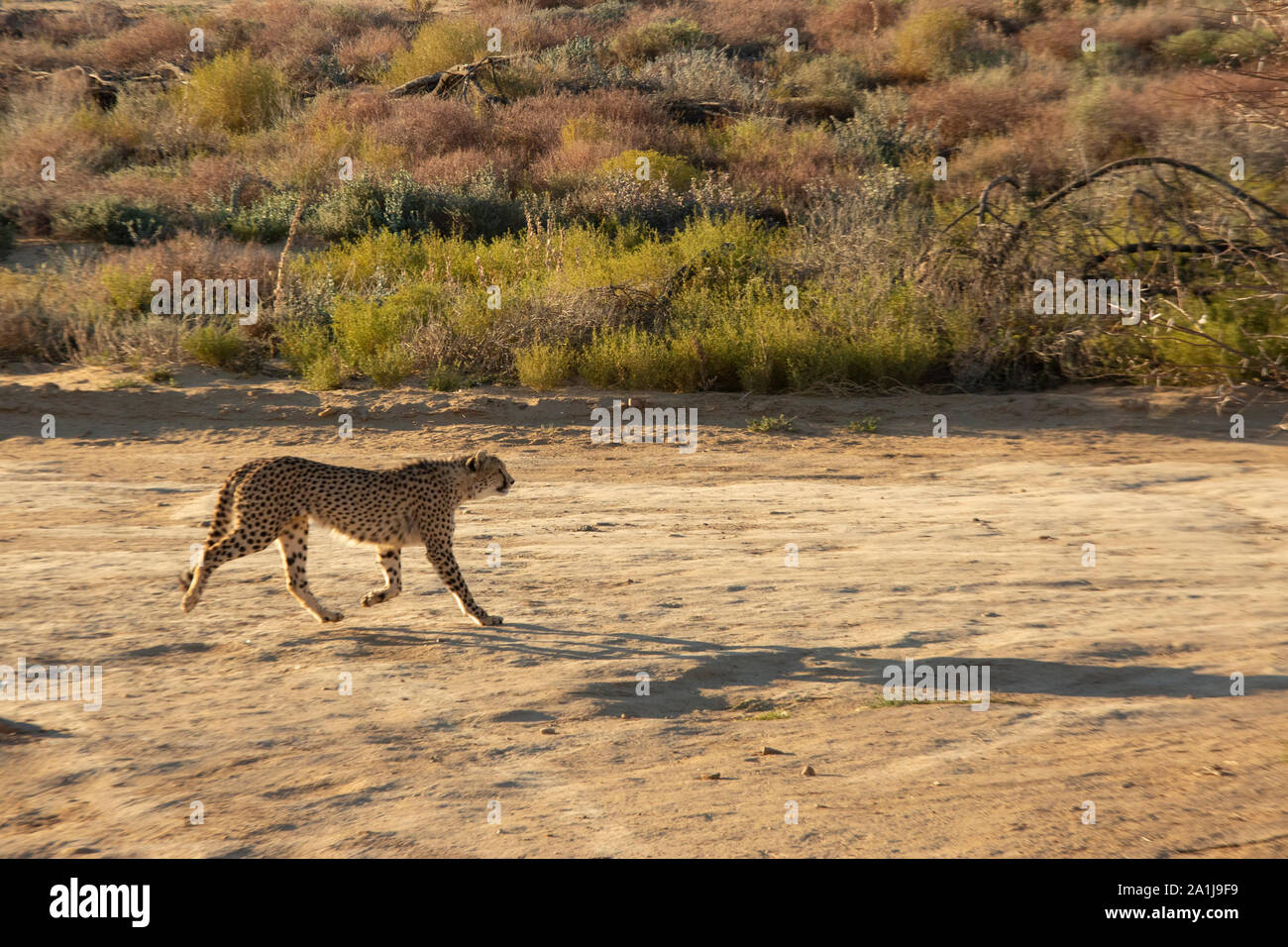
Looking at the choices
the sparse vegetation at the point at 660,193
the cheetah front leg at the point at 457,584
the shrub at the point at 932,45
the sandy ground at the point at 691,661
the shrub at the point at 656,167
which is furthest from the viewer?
the shrub at the point at 932,45

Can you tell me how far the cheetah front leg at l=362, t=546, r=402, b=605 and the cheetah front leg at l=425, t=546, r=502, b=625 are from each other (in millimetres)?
289

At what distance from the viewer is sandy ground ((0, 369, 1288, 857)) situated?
4324 mm

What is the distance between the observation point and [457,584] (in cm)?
657

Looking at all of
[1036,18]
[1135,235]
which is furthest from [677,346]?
[1036,18]

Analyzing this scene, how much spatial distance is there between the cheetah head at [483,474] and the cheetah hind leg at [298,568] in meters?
1.00

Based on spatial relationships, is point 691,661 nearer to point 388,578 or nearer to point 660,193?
point 388,578

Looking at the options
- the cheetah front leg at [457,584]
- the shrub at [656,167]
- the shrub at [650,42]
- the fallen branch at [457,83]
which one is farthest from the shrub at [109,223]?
the shrub at [650,42]

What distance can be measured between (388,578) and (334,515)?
57 centimetres

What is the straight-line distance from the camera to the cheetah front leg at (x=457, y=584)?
6504 millimetres

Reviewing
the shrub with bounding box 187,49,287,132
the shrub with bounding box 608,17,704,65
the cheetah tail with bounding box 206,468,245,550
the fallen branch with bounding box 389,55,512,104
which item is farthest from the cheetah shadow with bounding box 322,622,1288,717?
the shrub with bounding box 608,17,704,65

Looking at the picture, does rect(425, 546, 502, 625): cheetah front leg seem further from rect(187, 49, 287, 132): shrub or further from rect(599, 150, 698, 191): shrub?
rect(187, 49, 287, 132): shrub

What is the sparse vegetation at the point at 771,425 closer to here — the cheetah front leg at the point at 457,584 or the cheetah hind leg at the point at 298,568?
the cheetah front leg at the point at 457,584

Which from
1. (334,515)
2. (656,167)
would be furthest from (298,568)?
(656,167)

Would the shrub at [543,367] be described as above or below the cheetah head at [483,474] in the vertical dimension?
above
